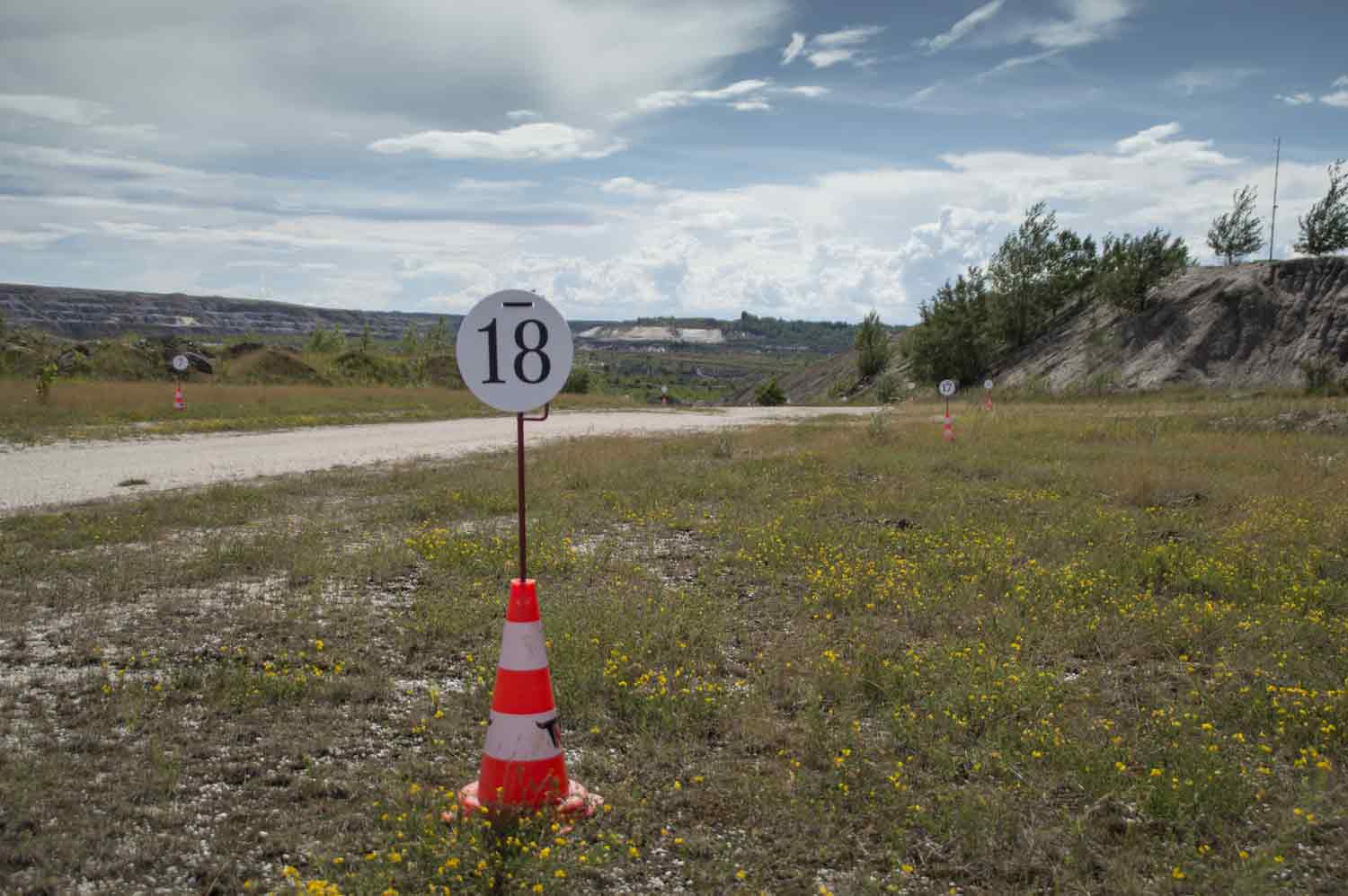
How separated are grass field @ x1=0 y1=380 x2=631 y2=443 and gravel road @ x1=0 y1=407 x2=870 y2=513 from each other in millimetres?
1804

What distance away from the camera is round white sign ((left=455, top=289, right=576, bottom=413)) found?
192 inches

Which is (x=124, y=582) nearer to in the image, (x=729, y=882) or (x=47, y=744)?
(x=47, y=744)

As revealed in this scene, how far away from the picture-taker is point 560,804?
436 cm

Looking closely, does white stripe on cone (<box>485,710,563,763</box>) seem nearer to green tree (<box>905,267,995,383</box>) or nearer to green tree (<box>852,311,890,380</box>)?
green tree (<box>905,267,995,383</box>)

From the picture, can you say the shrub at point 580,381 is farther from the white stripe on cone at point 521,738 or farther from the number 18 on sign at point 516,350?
the white stripe on cone at point 521,738

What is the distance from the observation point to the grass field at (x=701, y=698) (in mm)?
3986

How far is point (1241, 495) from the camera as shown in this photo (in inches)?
491

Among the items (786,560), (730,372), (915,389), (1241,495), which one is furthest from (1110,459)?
(730,372)

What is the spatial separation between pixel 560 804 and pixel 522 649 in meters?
0.78

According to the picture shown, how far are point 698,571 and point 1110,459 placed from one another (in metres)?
10.9

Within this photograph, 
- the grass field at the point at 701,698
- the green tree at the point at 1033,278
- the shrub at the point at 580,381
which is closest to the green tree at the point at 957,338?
the green tree at the point at 1033,278

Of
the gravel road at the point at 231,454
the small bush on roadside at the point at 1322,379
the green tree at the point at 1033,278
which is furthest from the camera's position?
the green tree at the point at 1033,278

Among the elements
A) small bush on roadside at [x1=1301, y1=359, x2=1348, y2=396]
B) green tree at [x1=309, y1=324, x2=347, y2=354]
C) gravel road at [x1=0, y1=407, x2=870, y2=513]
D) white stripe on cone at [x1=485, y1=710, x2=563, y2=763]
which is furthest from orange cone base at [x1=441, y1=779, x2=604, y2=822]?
green tree at [x1=309, y1=324, x2=347, y2=354]

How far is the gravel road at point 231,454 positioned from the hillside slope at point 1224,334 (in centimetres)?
2203
